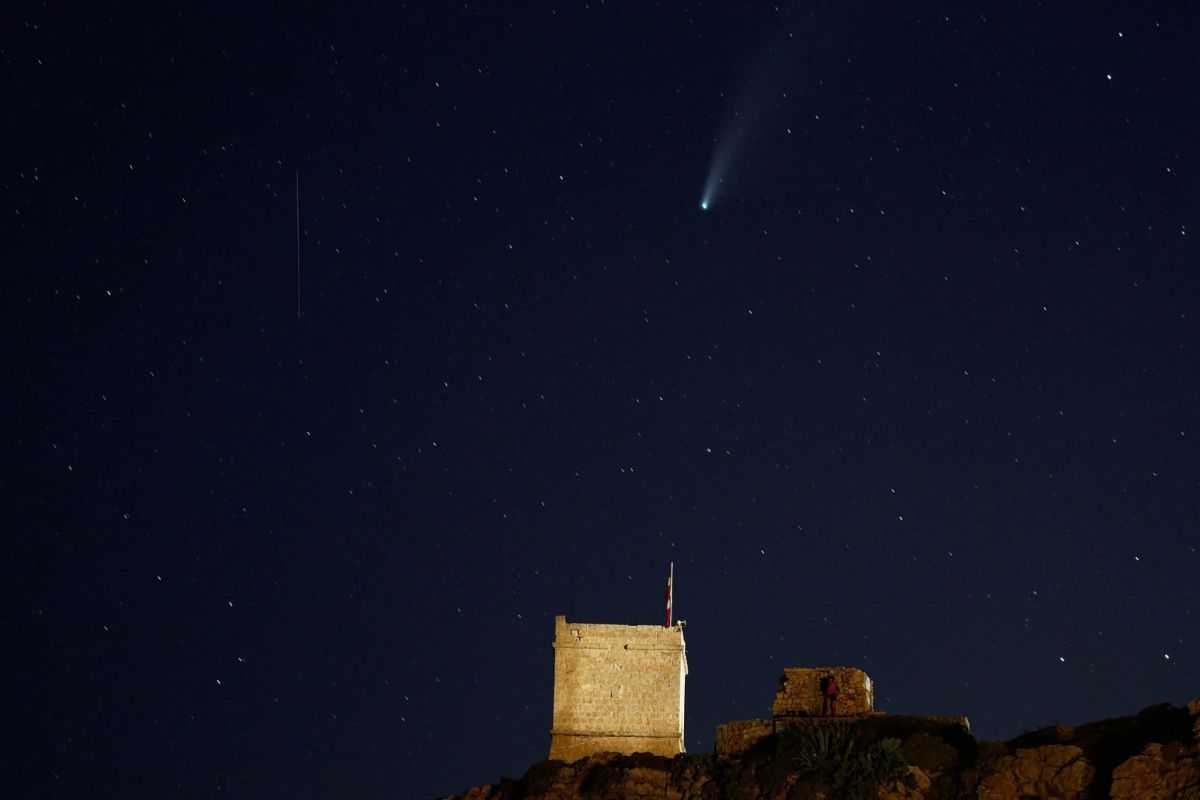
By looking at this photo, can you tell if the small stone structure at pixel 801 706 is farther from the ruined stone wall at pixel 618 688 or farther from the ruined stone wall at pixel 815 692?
the ruined stone wall at pixel 618 688

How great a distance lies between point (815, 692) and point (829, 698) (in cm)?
60

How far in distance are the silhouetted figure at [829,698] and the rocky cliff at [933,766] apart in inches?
36.1

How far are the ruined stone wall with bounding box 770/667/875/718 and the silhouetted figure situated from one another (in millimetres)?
92

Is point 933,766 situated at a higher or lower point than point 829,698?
lower

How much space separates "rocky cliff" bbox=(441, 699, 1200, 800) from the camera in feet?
73.4

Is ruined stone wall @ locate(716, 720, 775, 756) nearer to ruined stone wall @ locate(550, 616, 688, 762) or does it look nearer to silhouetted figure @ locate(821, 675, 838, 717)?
silhouetted figure @ locate(821, 675, 838, 717)

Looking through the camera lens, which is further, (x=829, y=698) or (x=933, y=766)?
(x=829, y=698)

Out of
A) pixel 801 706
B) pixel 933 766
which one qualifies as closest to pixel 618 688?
pixel 801 706

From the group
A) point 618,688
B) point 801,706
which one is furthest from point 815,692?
point 618,688

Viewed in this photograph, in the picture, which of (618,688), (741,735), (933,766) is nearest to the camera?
(933,766)

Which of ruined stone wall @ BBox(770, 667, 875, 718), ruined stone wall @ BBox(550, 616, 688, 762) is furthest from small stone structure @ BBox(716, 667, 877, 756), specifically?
ruined stone wall @ BBox(550, 616, 688, 762)

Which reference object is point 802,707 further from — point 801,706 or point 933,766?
point 933,766

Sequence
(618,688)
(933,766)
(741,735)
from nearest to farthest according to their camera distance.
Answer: (933,766)
(741,735)
(618,688)

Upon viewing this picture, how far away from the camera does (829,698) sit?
92.7 feet
